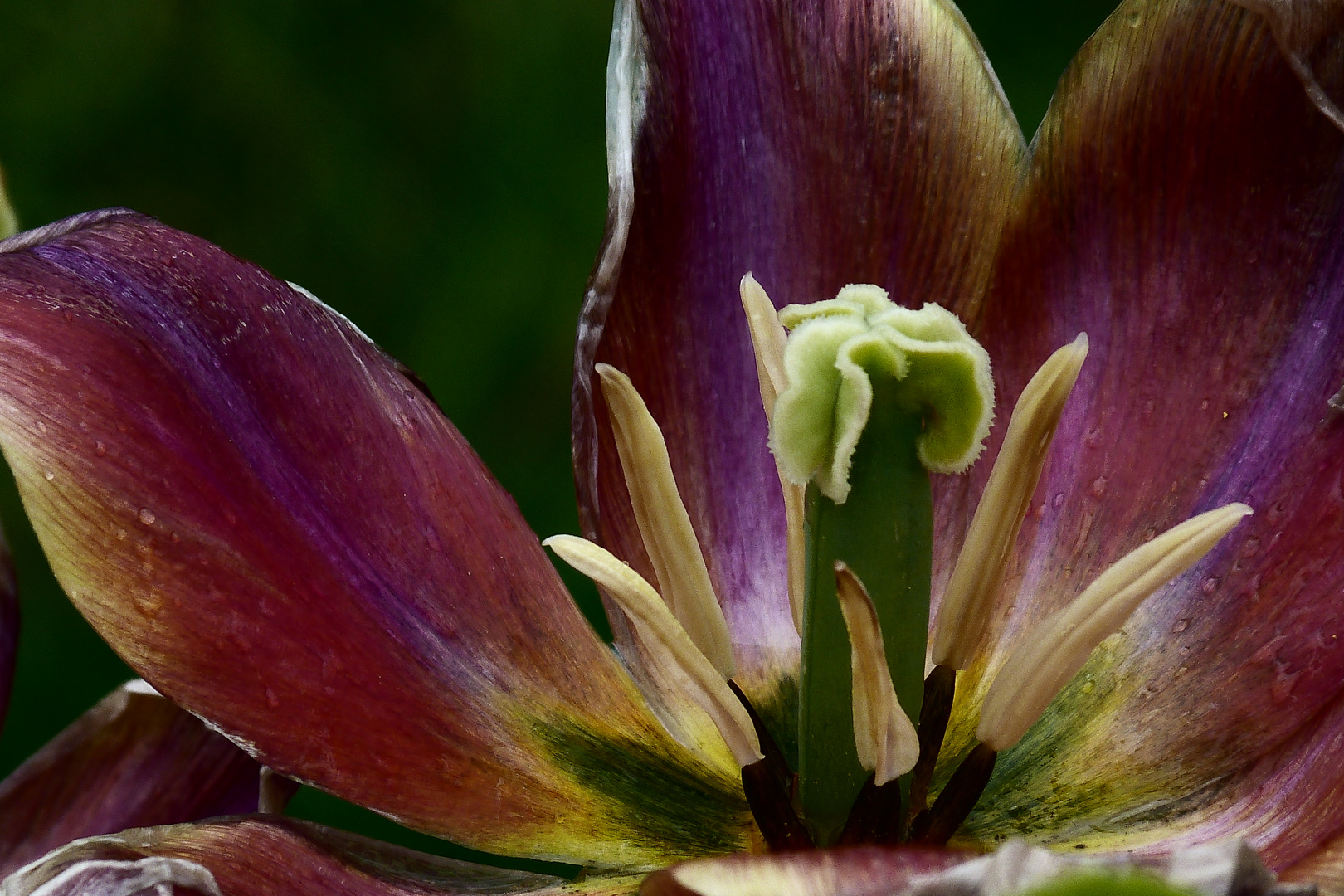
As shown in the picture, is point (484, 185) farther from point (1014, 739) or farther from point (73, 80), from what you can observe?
point (1014, 739)

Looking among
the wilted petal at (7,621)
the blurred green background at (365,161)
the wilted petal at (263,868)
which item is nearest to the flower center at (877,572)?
the wilted petal at (263,868)

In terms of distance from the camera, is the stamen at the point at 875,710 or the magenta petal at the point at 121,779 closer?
the stamen at the point at 875,710

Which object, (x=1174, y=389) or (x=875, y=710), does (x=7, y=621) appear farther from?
(x=1174, y=389)

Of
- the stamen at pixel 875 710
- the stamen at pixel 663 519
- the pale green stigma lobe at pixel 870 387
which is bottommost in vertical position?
the stamen at pixel 875 710

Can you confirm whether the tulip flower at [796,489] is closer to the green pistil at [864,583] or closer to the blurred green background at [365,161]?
the green pistil at [864,583]

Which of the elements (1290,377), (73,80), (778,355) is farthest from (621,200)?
(73,80)

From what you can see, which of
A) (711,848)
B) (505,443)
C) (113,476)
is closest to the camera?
(113,476)
